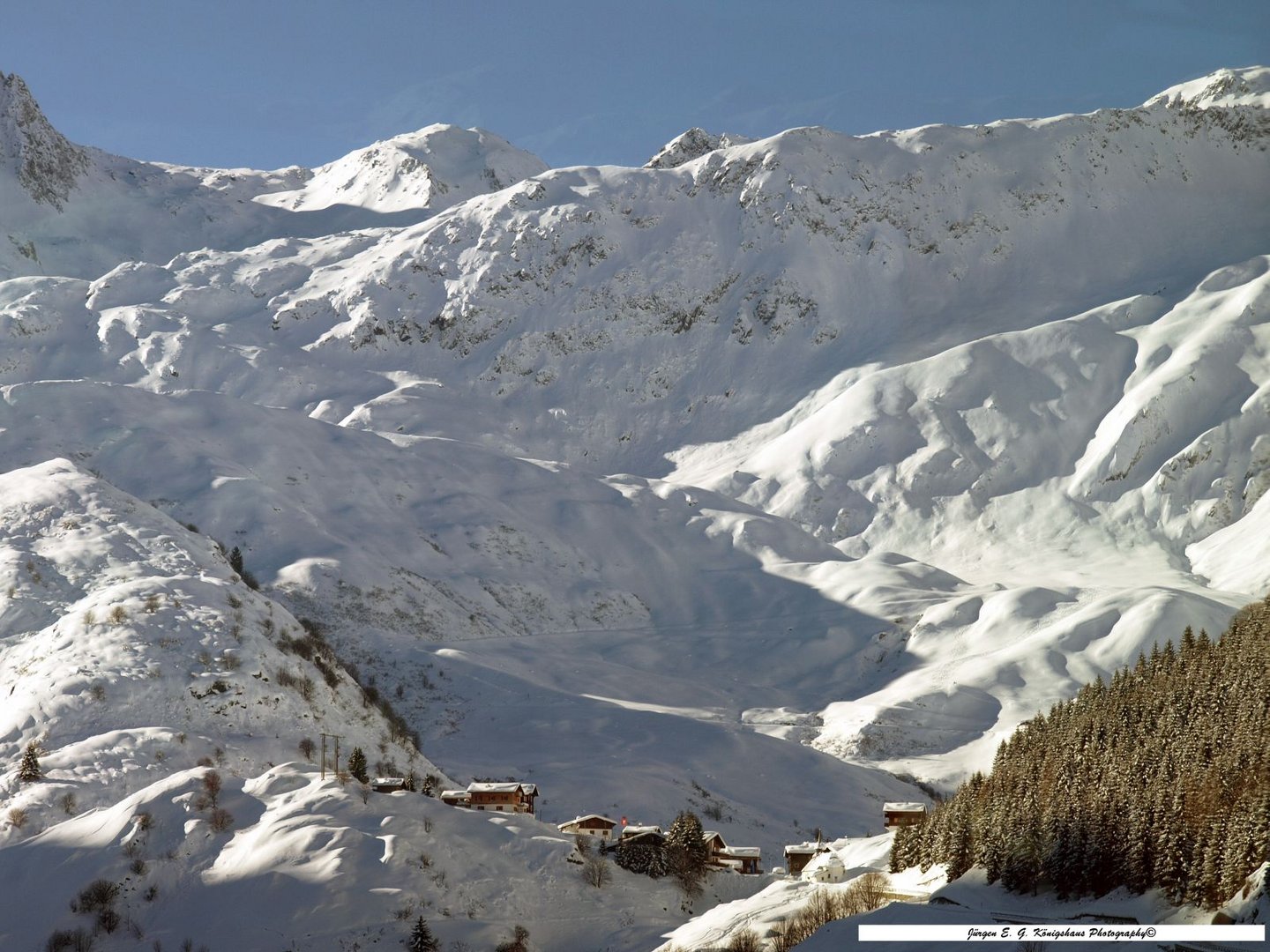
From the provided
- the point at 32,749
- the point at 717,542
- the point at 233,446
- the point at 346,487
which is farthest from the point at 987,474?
the point at 32,749

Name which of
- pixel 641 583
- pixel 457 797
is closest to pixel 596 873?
pixel 457 797

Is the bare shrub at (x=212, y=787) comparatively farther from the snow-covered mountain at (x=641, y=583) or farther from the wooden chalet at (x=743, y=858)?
the wooden chalet at (x=743, y=858)

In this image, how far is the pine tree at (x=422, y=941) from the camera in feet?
166

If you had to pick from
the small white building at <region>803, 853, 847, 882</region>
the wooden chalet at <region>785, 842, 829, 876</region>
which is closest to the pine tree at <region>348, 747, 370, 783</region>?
the small white building at <region>803, 853, 847, 882</region>

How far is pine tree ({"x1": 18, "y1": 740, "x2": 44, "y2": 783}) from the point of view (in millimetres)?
59000

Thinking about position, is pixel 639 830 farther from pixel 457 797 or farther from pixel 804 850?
pixel 804 850

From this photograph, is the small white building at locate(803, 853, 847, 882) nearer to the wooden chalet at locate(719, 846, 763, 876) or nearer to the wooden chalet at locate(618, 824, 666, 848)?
the wooden chalet at locate(719, 846, 763, 876)

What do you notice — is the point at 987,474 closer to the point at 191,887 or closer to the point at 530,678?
the point at 530,678

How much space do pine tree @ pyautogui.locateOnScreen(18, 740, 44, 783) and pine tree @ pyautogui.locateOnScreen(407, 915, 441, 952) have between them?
1882cm

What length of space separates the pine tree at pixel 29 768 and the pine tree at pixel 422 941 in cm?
1882

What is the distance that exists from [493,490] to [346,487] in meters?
20.4

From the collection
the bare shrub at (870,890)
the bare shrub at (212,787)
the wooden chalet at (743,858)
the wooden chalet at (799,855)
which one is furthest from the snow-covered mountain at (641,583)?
the wooden chalet at (743,858)

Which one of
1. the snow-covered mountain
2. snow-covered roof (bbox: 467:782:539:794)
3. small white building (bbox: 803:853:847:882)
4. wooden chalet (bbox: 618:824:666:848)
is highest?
the snow-covered mountain

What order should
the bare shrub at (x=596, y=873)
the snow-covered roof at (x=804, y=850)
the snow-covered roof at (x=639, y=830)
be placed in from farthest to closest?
the snow-covered roof at (x=804, y=850) < the snow-covered roof at (x=639, y=830) < the bare shrub at (x=596, y=873)
